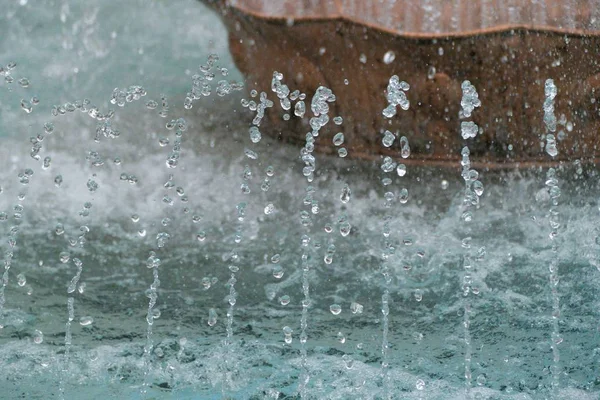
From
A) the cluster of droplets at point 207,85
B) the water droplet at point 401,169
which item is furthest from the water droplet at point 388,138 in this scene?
the cluster of droplets at point 207,85

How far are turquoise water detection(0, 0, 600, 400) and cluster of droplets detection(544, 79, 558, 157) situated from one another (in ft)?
0.40

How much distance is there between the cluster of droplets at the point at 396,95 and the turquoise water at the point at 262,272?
31cm

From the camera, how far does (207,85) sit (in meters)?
6.47

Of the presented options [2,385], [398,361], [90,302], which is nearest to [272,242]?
[90,302]

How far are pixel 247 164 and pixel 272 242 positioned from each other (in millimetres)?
881

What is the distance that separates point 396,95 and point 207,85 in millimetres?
2019

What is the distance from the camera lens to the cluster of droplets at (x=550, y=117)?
460cm

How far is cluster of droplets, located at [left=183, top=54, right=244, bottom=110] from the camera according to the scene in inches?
228

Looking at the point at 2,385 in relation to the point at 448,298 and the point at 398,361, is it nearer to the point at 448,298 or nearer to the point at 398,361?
the point at 398,361

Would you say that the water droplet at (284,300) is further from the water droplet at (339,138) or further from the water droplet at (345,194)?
the water droplet at (339,138)

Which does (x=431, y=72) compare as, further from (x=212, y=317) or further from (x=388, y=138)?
(x=212, y=317)

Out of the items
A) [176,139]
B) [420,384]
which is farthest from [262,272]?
[176,139]

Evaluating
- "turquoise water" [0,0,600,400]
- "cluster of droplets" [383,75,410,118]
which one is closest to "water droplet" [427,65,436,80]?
"cluster of droplets" [383,75,410,118]

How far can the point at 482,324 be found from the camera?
3.42 m
